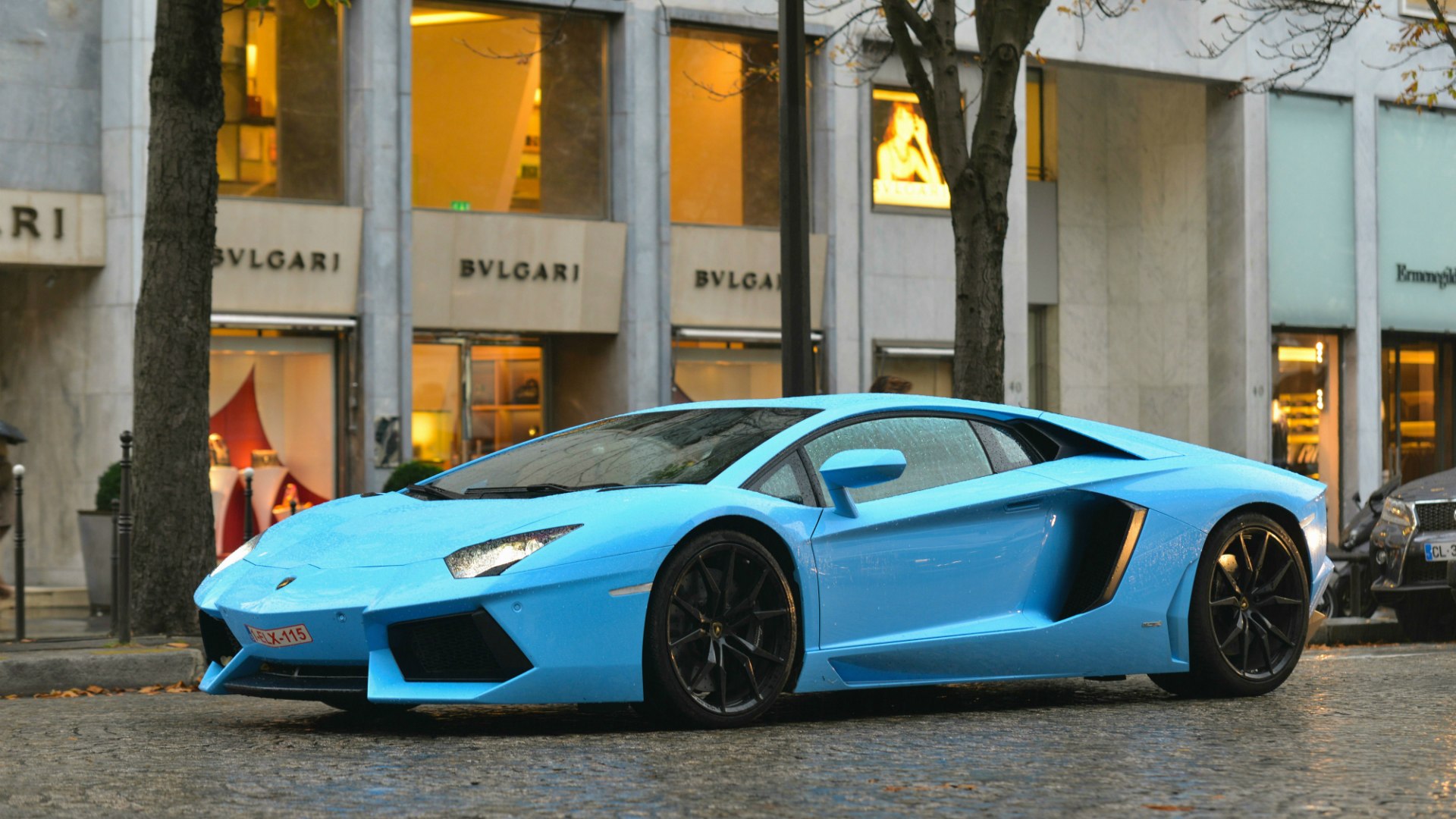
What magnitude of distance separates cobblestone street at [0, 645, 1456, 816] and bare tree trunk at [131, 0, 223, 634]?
272 centimetres

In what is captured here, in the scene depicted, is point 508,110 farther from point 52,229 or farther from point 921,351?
point 921,351

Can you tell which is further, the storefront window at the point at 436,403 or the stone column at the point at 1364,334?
the stone column at the point at 1364,334

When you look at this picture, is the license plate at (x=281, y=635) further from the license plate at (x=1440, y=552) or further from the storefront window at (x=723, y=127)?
the storefront window at (x=723, y=127)

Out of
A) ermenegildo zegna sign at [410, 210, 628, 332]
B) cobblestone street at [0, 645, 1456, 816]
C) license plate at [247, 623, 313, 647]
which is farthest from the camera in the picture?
ermenegildo zegna sign at [410, 210, 628, 332]

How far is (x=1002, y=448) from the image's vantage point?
770cm

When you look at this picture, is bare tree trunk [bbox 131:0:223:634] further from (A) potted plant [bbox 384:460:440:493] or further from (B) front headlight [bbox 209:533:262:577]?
(A) potted plant [bbox 384:460:440:493]

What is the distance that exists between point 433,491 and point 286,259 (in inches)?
456

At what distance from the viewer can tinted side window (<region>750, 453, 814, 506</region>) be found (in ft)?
22.7

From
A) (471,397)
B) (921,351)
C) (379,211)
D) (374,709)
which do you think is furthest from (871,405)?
(921,351)

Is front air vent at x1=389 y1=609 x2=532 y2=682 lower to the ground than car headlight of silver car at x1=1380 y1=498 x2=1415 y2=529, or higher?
lower

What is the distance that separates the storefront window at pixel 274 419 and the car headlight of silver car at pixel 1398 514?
31.7ft

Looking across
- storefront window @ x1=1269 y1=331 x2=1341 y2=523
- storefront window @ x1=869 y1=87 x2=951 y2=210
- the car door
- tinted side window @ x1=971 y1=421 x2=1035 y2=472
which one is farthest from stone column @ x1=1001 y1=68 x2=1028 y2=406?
the car door

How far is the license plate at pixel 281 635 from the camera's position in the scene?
646 centimetres

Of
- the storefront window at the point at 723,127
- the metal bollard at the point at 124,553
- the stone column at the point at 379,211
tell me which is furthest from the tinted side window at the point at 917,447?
the storefront window at the point at 723,127
